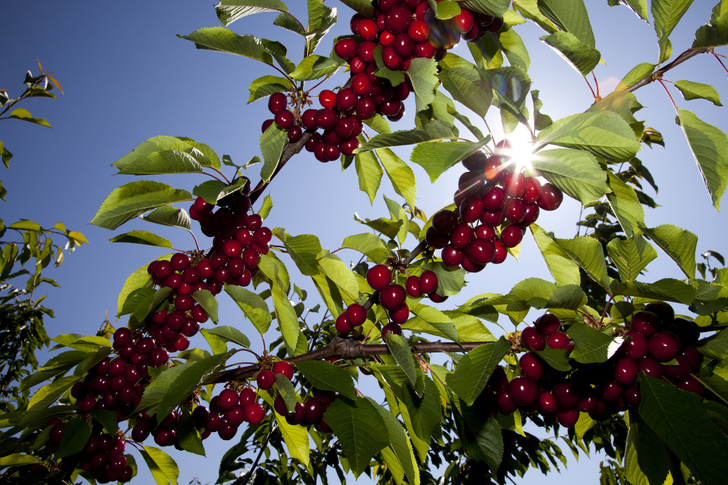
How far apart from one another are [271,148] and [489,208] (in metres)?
0.85

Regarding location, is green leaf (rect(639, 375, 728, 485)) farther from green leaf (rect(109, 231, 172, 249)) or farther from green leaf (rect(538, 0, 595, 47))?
green leaf (rect(109, 231, 172, 249))

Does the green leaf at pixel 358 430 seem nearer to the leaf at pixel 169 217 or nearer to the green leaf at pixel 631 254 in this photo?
the green leaf at pixel 631 254

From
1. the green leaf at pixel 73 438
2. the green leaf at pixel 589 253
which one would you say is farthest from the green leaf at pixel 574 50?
the green leaf at pixel 73 438

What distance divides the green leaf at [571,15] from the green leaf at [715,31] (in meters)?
0.29

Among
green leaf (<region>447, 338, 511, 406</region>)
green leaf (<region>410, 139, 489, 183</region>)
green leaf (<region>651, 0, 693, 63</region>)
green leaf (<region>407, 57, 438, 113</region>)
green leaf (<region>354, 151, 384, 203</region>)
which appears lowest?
green leaf (<region>447, 338, 511, 406</region>)

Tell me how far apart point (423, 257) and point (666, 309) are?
40.4 inches

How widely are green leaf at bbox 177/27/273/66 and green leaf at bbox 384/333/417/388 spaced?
1264 mm

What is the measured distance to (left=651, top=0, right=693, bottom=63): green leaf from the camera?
1.21m

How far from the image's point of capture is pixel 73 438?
64.4 inches

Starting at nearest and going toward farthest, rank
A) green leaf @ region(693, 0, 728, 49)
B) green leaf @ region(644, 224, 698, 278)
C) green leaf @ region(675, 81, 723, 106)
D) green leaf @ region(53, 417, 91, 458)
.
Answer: green leaf @ region(693, 0, 728, 49), green leaf @ region(644, 224, 698, 278), green leaf @ region(675, 81, 723, 106), green leaf @ region(53, 417, 91, 458)

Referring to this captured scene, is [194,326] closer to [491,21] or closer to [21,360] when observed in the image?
[491,21]

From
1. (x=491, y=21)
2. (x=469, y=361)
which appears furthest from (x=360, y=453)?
(x=491, y=21)

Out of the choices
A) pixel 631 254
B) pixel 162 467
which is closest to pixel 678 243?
pixel 631 254

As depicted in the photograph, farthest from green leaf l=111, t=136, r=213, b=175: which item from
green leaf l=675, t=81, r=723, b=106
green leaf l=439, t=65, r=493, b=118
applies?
green leaf l=675, t=81, r=723, b=106
